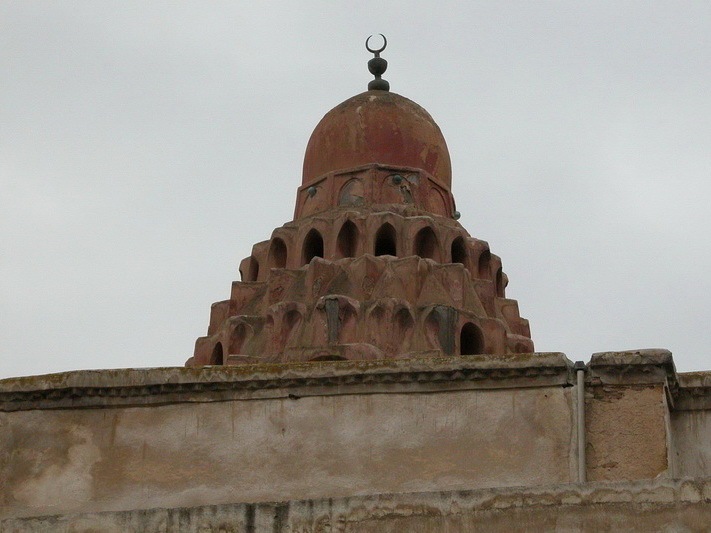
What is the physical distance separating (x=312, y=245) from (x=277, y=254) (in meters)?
0.64

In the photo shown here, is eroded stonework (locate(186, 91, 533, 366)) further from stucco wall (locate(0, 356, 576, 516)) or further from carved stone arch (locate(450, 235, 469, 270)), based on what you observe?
stucco wall (locate(0, 356, 576, 516))

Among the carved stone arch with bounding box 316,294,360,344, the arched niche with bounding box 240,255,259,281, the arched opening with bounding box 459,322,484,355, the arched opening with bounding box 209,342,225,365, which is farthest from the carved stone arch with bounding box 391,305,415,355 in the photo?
the arched niche with bounding box 240,255,259,281

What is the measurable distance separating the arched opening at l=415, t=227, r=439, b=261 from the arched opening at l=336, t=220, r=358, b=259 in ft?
2.88

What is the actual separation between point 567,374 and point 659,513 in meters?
→ 2.85

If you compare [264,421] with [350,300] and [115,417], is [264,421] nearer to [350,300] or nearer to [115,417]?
[115,417]

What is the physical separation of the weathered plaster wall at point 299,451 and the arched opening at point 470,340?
33.5 feet

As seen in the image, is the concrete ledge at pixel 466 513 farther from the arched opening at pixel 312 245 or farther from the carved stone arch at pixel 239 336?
the arched opening at pixel 312 245

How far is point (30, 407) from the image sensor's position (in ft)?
48.9

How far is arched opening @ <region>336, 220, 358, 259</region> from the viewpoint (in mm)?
25469

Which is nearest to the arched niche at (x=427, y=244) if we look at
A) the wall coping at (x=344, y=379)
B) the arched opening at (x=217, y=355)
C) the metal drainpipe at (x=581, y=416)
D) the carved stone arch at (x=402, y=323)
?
the carved stone arch at (x=402, y=323)

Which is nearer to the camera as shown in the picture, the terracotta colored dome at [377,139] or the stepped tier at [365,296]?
the stepped tier at [365,296]

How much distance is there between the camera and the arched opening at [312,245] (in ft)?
84.9

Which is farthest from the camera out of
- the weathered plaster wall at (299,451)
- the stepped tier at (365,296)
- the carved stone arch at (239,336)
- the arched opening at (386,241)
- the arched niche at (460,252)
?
the arched niche at (460,252)

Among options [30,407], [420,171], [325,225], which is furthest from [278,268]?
[30,407]
